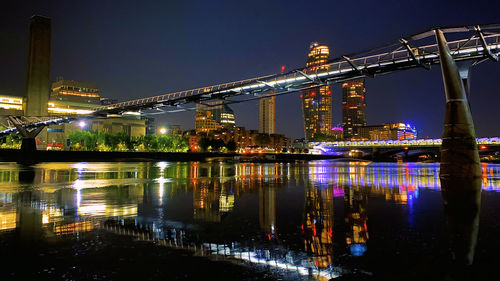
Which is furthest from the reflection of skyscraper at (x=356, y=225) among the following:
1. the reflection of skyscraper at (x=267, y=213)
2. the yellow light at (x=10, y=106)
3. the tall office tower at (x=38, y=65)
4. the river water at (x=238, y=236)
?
the yellow light at (x=10, y=106)

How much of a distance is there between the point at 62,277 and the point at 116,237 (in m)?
2.24

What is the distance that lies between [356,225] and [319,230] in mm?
1124

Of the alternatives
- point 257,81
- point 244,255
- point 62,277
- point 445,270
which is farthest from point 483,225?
point 257,81

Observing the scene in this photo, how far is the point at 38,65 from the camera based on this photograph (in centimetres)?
8788

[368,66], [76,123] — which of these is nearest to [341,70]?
[368,66]

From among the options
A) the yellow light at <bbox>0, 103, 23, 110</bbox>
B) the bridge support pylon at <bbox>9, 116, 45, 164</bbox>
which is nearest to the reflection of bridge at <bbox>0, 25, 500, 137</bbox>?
the bridge support pylon at <bbox>9, 116, 45, 164</bbox>

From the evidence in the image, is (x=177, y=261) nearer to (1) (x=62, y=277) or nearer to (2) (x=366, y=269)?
(1) (x=62, y=277)

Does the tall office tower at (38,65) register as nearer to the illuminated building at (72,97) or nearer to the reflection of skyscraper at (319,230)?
the illuminated building at (72,97)

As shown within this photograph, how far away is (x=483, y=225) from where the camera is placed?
26.7ft

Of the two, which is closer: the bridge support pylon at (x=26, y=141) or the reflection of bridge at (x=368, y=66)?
the reflection of bridge at (x=368, y=66)

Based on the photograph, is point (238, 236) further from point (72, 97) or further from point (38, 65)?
point (72, 97)

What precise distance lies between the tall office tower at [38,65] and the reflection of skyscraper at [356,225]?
97.2m

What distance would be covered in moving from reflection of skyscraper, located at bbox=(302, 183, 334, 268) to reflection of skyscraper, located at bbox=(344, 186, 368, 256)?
1.26 feet

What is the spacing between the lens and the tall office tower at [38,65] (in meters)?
87.3
